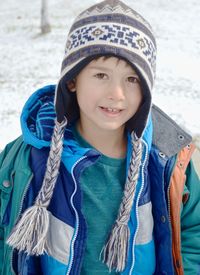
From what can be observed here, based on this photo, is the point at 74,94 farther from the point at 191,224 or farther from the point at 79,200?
the point at 191,224

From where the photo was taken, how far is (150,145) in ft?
6.86

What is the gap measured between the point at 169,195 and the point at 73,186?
44 cm

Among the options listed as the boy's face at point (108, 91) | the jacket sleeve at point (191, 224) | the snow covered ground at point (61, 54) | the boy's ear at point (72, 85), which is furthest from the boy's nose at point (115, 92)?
the snow covered ground at point (61, 54)

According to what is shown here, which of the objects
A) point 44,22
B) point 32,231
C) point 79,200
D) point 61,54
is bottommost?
point 32,231

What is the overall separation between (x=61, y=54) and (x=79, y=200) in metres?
9.40

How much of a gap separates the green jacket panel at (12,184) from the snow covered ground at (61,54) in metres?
3.74

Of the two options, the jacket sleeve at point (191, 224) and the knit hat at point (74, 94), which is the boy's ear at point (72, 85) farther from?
the jacket sleeve at point (191, 224)

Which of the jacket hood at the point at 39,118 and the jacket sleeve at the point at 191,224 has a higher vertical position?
the jacket hood at the point at 39,118

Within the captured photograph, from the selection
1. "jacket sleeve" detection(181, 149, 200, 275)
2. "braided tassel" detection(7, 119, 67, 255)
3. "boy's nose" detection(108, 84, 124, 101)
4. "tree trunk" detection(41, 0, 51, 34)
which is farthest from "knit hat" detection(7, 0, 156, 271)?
"tree trunk" detection(41, 0, 51, 34)

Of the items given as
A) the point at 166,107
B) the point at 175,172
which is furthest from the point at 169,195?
the point at 166,107

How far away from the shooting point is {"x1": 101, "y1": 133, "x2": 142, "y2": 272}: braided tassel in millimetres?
2008

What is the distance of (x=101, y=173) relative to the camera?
2066mm

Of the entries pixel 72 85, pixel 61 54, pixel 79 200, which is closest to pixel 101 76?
pixel 72 85

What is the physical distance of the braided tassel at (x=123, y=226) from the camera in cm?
201
